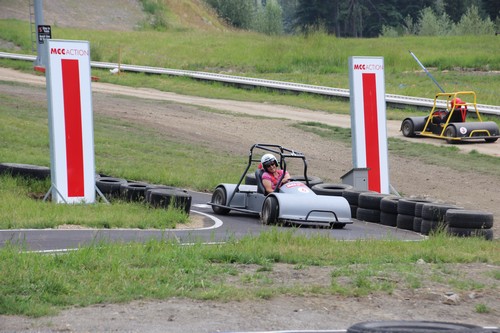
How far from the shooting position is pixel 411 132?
28.9 meters

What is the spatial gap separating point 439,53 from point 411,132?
25.4m

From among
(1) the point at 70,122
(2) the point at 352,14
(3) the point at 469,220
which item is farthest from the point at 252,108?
(2) the point at 352,14

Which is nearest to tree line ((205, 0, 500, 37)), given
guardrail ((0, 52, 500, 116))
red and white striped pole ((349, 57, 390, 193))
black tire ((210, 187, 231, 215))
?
guardrail ((0, 52, 500, 116))

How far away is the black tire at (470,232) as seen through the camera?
13336mm

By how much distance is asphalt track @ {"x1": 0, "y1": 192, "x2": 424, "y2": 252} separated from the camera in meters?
11.2

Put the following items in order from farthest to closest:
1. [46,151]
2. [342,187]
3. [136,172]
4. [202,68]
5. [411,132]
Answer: [202,68] → [411,132] → [46,151] → [136,172] → [342,187]

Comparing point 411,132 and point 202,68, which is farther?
point 202,68

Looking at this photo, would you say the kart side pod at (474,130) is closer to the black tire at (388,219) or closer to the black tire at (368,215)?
the black tire at (368,215)

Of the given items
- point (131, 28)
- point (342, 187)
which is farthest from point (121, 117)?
point (131, 28)

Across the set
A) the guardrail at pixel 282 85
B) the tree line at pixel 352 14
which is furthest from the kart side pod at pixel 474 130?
the tree line at pixel 352 14

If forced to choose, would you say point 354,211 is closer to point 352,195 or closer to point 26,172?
point 352,195

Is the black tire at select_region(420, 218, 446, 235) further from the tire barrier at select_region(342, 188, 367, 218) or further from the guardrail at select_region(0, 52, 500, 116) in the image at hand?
the guardrail at select_region(0, 52, 500, 116)

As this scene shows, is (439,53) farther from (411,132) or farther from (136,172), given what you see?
(136,172)

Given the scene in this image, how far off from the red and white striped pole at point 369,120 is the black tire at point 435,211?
3.22 m
